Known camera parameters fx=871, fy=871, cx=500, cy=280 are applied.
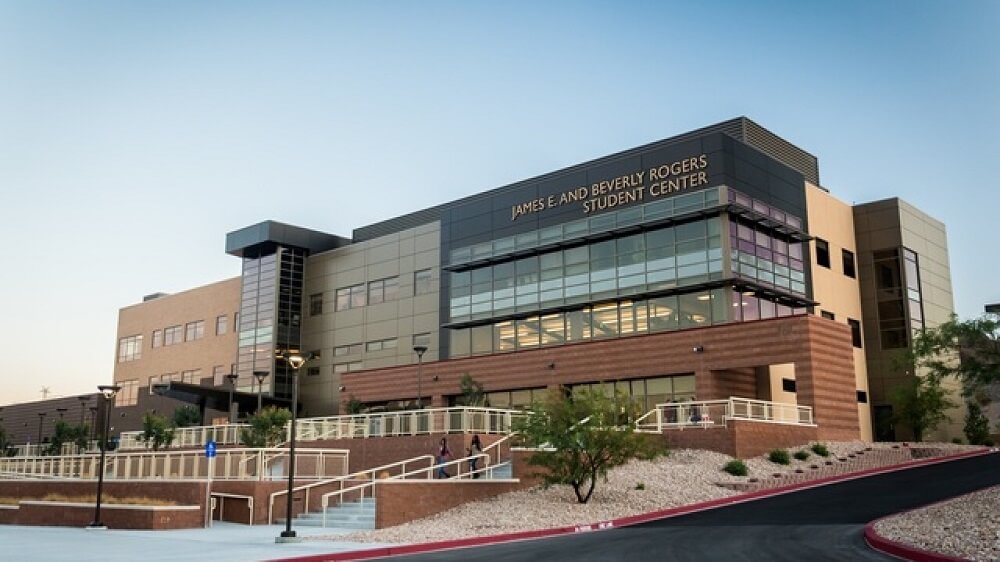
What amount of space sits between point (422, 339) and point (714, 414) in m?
27.3

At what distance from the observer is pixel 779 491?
27594 mm

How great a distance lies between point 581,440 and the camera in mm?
24938

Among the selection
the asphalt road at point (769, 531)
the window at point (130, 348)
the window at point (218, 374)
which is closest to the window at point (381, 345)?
the window at point (218, 374)

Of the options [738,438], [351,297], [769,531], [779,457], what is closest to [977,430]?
[779,457]

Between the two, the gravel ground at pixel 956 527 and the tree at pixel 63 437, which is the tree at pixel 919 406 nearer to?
the gravel ground at pixel 956 527

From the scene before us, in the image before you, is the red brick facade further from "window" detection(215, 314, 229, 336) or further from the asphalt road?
"window" detection(215, 314, 229, 336)

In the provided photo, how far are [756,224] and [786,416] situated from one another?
1244 cm

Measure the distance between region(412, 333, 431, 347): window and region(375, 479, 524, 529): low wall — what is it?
30255 millimetres

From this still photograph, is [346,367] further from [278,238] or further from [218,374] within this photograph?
[218,374]

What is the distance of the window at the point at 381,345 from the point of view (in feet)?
195

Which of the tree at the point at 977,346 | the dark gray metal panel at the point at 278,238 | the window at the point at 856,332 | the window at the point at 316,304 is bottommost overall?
the tree at the point at 977,346

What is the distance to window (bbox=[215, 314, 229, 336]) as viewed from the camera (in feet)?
234

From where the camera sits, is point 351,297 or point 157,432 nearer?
point 157,432

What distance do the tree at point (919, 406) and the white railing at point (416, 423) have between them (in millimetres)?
24042
